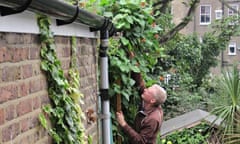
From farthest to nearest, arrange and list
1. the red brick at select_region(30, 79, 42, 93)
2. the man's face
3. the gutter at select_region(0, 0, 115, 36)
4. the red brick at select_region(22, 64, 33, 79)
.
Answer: the man's face → the red brick at select_region(30, 79, 42, 93) → the red brick at select_region(22, 64, 33, 79) → the gutter at select_region(0, 0, 115, 36)

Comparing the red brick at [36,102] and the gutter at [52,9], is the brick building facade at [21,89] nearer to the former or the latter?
the red brick at [36,102]

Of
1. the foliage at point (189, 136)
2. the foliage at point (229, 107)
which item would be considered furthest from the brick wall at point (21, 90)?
the foliage at point (229, 107)

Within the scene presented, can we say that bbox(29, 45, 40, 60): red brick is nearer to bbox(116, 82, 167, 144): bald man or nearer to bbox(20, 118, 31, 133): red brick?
bbox(20, 118, 31, 133): red brick

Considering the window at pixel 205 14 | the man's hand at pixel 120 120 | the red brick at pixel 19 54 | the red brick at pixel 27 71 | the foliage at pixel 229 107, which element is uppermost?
the window at pixel 205 14

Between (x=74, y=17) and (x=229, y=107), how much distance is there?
6.59 m

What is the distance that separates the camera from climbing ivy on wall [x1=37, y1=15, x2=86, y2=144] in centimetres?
233

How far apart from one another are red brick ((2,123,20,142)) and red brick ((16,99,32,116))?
70 mm

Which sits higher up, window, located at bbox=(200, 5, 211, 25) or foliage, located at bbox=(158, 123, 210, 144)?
window, located at bbox=(200, 5, 211, 25)

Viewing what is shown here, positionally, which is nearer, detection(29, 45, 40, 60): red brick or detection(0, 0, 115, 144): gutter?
detection(0, 0, 115, 144): gutter

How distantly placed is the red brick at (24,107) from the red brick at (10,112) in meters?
0.06

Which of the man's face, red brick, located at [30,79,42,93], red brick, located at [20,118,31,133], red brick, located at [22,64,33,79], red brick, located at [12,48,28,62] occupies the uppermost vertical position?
red brick, located at [12,48,28,62]

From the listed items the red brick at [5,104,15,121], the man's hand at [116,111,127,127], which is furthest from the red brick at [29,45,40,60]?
the man's hand at [116,111,127,127]

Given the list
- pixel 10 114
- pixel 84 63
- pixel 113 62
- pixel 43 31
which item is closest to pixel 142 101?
pixel 113 62

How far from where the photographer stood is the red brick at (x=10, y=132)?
1.82 m
